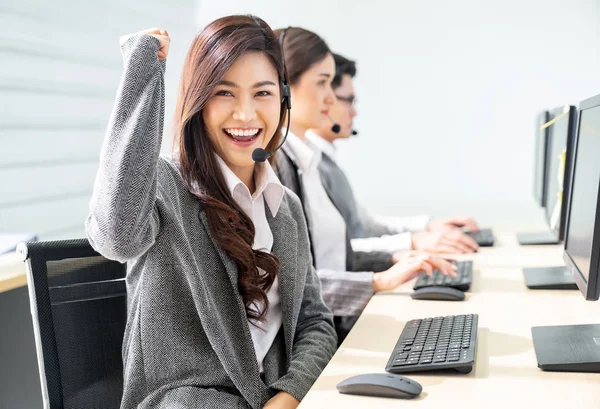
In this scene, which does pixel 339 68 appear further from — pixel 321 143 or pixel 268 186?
pixel 268 186

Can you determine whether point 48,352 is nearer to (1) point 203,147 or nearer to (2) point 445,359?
(1) point 203,147

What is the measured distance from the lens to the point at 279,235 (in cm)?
143

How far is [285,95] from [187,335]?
572 mm

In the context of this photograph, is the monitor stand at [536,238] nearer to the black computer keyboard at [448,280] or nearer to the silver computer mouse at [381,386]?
the black computer keyboard at [448,280]

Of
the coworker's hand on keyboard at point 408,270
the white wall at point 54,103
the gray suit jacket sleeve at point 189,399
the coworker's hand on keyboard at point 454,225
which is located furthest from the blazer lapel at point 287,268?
the coworker's hand on keyboard at point 454,225

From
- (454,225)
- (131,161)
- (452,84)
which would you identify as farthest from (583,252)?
(452,84)

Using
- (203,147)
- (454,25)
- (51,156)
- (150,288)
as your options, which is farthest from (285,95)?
(454,25)

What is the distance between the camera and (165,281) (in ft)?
3.94

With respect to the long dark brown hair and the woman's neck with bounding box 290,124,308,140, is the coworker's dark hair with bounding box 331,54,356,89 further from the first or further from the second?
the long dark brown hair

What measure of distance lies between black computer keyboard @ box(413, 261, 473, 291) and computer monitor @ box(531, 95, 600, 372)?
33cm

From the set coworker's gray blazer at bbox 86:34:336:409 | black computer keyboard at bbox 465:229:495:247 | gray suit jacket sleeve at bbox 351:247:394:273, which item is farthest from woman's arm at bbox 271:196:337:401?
black computer keyboard at bbox 465:229:495:247

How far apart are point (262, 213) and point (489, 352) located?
53cm

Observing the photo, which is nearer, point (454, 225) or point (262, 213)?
point (262, 213)

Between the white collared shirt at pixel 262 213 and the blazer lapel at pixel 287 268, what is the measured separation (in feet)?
0.05
